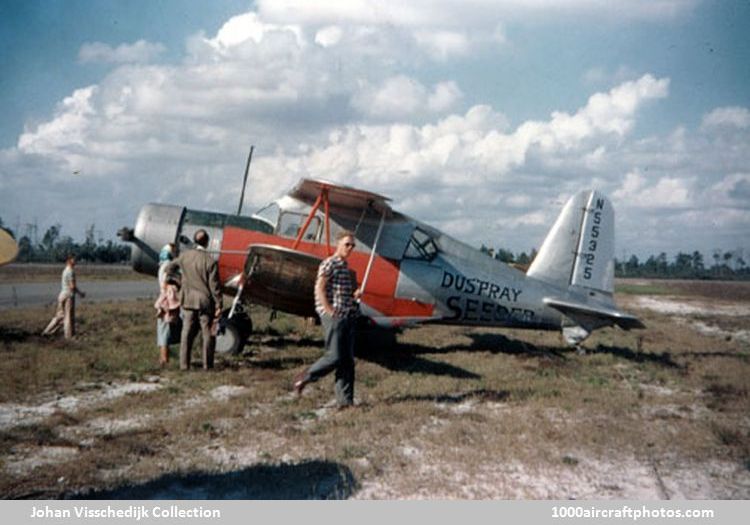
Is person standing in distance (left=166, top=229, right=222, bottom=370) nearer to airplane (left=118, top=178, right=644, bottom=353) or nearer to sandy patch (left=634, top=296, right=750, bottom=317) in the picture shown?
airplane (left=118, top=178, right=644, bottom=353)

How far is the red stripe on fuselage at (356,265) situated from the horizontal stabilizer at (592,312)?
2.80m

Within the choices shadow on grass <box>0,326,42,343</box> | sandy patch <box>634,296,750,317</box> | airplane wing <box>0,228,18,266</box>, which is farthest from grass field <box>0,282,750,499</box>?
sandy patch <box>634,296,750,317</box>

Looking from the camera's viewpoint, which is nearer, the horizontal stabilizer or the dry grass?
the horizontal stabilizer

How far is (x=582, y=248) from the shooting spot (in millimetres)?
10281

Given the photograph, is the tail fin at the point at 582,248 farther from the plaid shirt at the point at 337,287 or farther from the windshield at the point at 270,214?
the plaid shirt at the point at 337,287

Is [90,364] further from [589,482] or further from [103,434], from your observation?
[589,482]

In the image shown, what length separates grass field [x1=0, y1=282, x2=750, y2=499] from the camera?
3.77 m

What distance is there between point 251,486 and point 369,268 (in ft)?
17.6

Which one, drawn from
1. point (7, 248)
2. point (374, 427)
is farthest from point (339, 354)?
point (7, 248)

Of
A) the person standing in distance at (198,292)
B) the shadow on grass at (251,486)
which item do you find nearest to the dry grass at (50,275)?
the person standing in distance at (198,292)

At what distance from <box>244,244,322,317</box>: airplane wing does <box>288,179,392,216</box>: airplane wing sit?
1060mm

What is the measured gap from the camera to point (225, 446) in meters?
4.45

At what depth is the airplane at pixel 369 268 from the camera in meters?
8.43

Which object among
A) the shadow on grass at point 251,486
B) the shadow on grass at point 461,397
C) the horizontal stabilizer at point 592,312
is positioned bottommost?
the shadow on grass at point 461,397
